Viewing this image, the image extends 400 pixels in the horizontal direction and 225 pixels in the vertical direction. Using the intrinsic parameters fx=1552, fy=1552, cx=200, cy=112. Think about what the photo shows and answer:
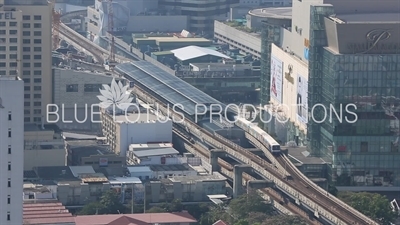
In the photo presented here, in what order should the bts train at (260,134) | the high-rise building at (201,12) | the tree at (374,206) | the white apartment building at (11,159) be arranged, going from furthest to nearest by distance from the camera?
the high-rise building at (201,12)
the bts train at (260,134)
the tree at (374,206)
the white apartment building at (11,159)

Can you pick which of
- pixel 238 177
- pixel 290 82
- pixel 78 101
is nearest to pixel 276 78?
pixel 290 82

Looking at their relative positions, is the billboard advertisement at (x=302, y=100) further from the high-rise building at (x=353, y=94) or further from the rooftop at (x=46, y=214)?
the rooftop at (x=46, y=214)

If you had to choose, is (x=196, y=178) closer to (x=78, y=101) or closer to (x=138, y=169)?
(x=138, y=169)

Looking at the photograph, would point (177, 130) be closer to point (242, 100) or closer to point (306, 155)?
point (306, 155)

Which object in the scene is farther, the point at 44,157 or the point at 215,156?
the point at 215,156

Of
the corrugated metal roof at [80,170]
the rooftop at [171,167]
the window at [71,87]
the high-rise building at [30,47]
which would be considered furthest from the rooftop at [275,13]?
the corrugated metal roof at [80,170]

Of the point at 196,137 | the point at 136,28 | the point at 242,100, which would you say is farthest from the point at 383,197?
the point at 136,28
